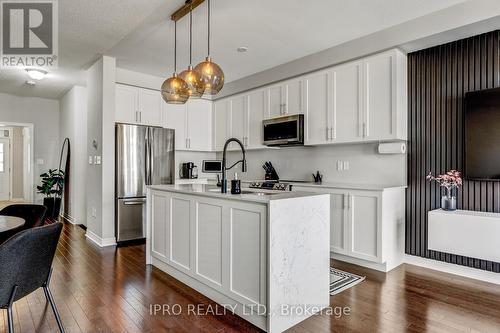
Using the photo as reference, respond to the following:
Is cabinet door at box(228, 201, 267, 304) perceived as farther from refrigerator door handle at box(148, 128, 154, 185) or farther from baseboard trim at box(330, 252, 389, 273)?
refrigerator door handle at box(148, 128, 154, 185)

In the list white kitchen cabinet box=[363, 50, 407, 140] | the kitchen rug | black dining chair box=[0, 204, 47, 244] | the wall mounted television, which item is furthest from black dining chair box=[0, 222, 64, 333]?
the wall mounted television

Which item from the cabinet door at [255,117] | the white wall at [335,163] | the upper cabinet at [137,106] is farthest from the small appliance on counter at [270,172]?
the upper cabinet at [137,106]

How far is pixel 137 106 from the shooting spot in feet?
16.0

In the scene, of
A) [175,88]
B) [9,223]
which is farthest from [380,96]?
[9,223]

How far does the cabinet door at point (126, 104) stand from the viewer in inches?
184

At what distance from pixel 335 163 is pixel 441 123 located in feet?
4.60

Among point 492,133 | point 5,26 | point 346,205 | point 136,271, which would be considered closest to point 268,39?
point 346,205

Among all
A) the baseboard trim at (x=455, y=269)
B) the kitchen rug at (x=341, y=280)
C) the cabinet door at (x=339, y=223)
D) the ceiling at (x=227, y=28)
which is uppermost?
the ceiling at (x=227, y=28)

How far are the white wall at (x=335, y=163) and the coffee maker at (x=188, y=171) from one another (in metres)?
1.09

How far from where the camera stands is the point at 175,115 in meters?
5.43

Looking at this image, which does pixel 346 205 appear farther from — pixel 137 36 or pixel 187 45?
pixel 137 36

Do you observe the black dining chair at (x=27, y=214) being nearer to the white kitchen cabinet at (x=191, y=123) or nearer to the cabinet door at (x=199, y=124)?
the white kitchen cabinet at (x=191, y=123)

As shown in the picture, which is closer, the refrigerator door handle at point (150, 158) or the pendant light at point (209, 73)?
the pendant light at point (209, 73)

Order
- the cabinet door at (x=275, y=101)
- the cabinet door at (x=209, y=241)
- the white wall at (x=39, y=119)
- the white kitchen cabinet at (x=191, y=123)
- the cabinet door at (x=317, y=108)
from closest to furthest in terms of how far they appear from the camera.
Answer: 1. the cabinet door at (x=209, y=241)
2. the cabinet door at (x=317, y=108)
3. the cabinet door at (x=275, y=101)
4. the white kitchen cabinet at (x=191, y=123)
5. the white wall at (x=39, y=119)
